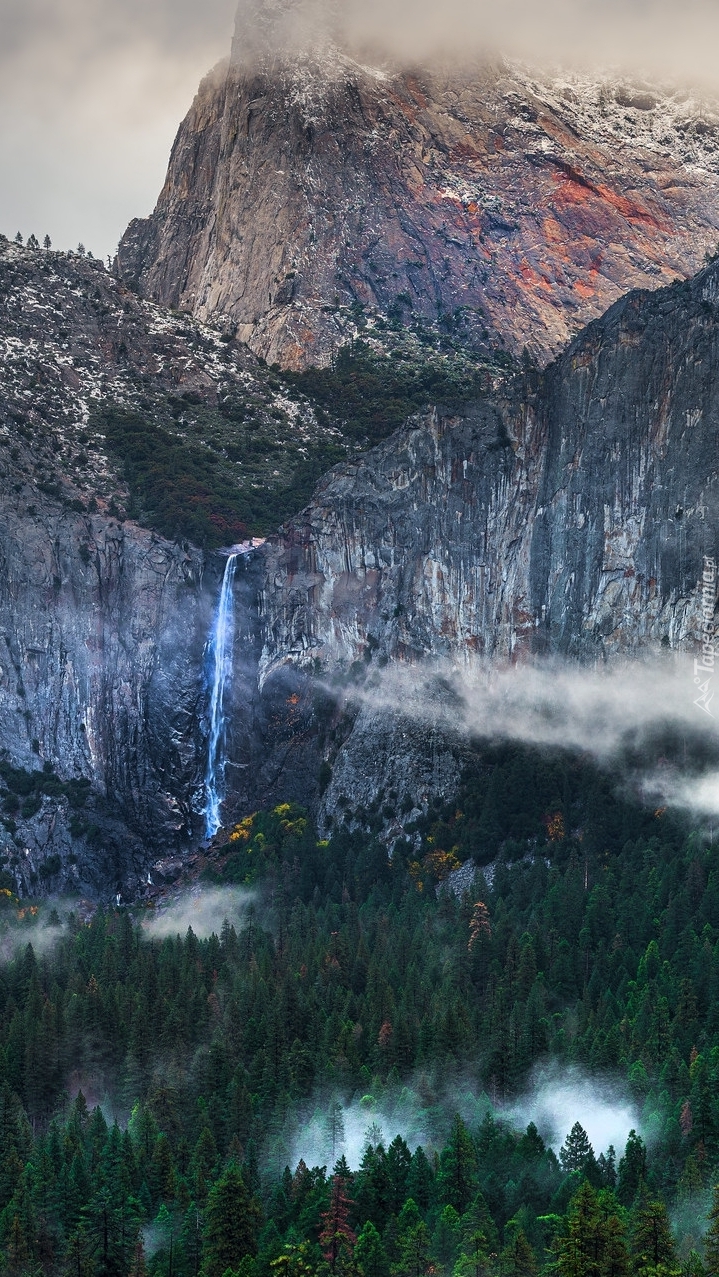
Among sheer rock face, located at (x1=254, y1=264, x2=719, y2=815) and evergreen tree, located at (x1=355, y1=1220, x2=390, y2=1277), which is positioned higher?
sheer rock face, located at (x1=254, y1=264, x2=719, y2=815)

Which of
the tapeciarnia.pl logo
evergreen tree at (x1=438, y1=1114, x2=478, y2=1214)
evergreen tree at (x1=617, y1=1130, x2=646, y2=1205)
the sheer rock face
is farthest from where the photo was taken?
the sheer rock face

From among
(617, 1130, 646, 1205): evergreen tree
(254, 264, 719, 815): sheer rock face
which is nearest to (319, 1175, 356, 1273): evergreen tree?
(617, 1130, 646, 1205): evergreen tree

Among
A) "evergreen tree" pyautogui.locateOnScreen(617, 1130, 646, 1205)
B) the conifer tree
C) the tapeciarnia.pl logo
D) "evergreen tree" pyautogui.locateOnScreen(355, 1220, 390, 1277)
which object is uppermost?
the tapeciarnia.pl logo

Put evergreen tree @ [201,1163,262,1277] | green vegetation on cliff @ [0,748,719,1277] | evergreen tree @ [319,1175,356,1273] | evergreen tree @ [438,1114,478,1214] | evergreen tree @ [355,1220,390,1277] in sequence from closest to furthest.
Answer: evergreen tree @ [355,1220,390,1277], evergreen tree @ [319,1175,356,1273], evergreen tree @ [201,1163,262,1277], green vegetation on cliff @ [0,748,719,1277], evergreen tree @ [438,1114,478,1214]

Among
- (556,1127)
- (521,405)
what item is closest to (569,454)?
(521,405)

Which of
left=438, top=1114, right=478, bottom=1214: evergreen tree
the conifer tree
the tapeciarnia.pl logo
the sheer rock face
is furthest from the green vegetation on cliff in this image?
the sheer rock face

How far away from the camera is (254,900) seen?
7446 inches

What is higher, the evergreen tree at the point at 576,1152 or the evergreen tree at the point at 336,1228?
the evergreen tree at the point at 576,1152

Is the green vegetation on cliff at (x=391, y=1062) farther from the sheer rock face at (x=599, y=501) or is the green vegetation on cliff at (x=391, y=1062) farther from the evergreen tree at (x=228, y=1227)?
the sheer rock face at (x=599, y=501)

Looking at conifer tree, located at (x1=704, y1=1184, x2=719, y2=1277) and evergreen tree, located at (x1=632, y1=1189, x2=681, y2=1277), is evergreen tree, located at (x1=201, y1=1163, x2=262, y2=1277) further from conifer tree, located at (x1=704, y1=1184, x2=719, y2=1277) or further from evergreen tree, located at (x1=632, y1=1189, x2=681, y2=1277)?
conifer tree, located at (x1=704, y1=1184, x2=719, y2=1277)

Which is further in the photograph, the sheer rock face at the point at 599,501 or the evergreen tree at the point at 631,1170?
the sheer rock face at the point at 599,501

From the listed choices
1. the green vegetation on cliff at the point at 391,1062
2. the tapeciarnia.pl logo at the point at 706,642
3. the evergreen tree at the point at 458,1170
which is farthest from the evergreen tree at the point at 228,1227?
the tapeciarnia.pl logo at the point at 706,642

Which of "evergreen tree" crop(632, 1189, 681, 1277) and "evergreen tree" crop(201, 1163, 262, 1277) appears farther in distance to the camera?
"evergreen tree" crop(201, 1163, 262, 1277)

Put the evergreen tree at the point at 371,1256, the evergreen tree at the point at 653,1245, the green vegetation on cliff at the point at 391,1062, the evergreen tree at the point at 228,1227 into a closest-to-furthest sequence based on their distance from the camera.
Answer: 1. the evergreen tree at the point at 653,1245
2. the evergreen tree at the point at 371,1256
3. the evergreen tree at the point at 228,1227
4. the green vegetation on cliff at the point at 391,1062
